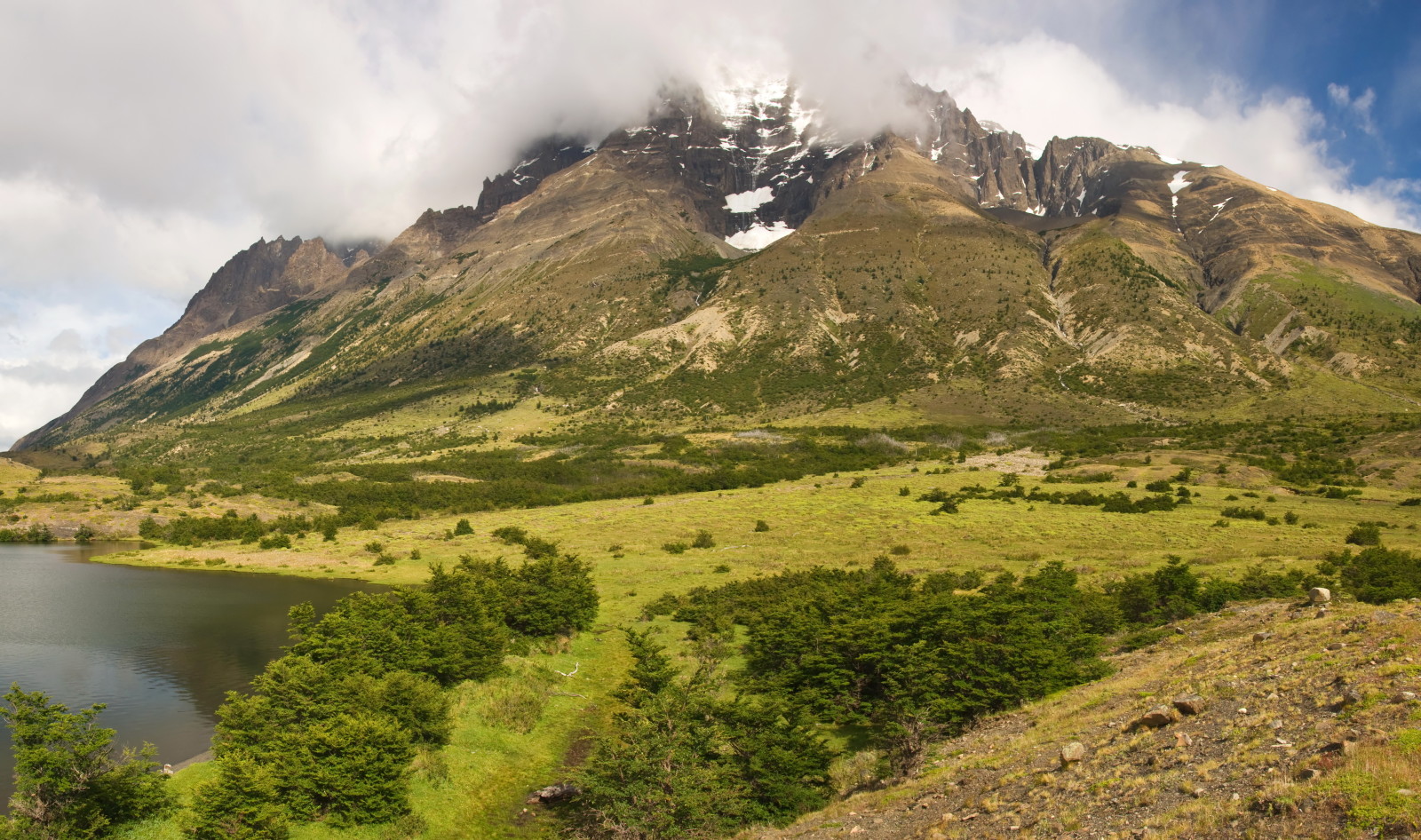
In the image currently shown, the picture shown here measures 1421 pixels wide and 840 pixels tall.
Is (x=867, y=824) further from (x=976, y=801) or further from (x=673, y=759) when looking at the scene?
(x=673, y=759)

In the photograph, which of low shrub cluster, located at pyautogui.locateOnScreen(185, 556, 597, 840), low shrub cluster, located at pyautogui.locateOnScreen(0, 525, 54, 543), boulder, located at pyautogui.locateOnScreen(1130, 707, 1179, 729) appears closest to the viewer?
boulder, located at pyautogui.locateOnScreen(1130, 707, 1179, 729)

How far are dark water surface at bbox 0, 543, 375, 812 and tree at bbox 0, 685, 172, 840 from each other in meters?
7.31

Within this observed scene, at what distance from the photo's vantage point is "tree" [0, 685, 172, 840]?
18.8 meters

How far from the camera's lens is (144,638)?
150 feet

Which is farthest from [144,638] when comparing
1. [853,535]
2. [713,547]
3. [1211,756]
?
[1211,756]

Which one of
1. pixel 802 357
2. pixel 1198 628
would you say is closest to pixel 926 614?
pixel 1198 628

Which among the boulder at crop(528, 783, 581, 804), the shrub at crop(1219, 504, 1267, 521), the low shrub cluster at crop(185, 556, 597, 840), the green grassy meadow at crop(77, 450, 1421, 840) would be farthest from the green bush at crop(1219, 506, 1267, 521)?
the boulder at crop(528, 783, 581, 804)

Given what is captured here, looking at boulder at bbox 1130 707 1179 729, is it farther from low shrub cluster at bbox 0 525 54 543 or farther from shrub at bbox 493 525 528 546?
low shrub cluster at bbox 0 525 54 543

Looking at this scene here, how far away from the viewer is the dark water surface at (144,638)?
32.5 meters

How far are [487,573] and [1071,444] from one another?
103992 millimetres

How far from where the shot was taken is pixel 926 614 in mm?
31141

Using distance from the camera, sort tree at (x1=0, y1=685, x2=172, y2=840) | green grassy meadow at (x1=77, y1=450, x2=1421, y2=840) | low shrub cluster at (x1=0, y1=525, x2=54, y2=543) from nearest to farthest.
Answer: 1. tree at (x1=0, y1=685, x2=172, y2=840)
2. green grassy meadow at (x1=77, y1=450, x2=1421, y2=840)
3. low shrub cluster at (x1=0, y1=525, x2=54, y2=543)

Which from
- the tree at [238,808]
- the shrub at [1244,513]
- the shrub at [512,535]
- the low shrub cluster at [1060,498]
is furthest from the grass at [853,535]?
the tree at [238,808]

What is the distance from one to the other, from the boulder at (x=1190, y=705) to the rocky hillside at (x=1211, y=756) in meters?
0.03
